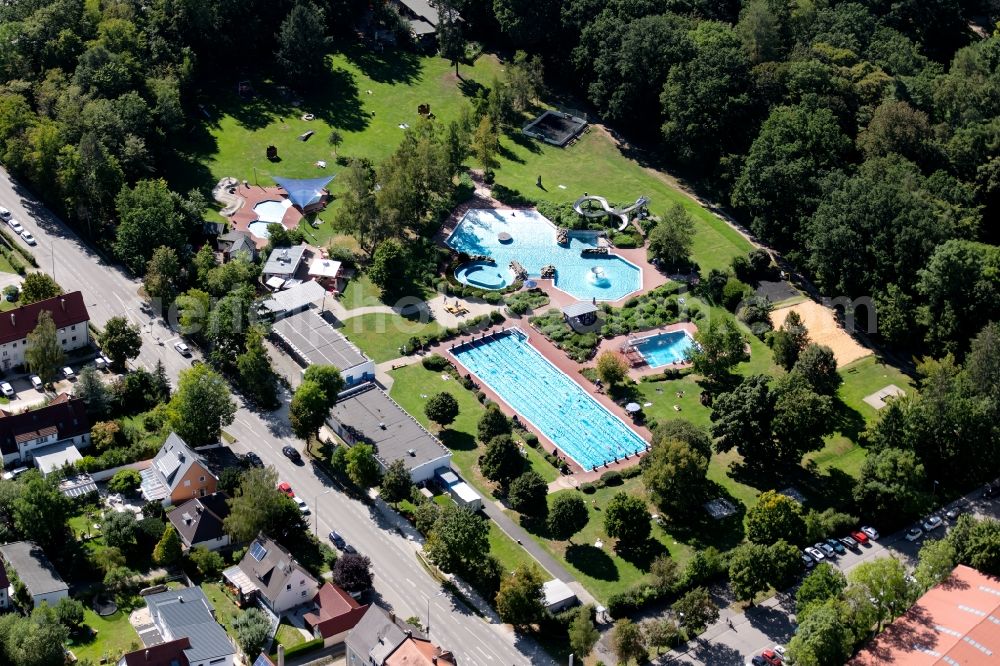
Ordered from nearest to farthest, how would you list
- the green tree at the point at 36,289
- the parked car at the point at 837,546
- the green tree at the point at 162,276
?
1. the parked car at the point at 837,546
2. the green tree at the point at 36,289
3. the green tree at the point at 162,276

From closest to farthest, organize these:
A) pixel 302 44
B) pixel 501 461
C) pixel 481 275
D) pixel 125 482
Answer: pixel 125 482 → pixel 501 461 → pixel 481 275 → pixel 302 44

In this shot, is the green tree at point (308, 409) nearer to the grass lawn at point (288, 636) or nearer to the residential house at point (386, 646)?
the grass lawn at point (288, 636)

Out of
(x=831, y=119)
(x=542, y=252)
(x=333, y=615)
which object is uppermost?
(x=831, y=119)

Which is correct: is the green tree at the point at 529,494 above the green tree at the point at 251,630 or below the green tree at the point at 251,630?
above

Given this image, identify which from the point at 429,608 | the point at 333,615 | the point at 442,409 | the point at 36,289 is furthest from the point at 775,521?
the point at 36,289

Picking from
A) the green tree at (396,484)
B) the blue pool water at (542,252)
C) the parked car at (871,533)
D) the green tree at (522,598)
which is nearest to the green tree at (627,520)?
the green tree at (522,598)

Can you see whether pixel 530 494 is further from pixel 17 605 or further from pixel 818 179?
pixel 818 179

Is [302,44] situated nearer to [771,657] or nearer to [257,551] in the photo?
[257,551]
